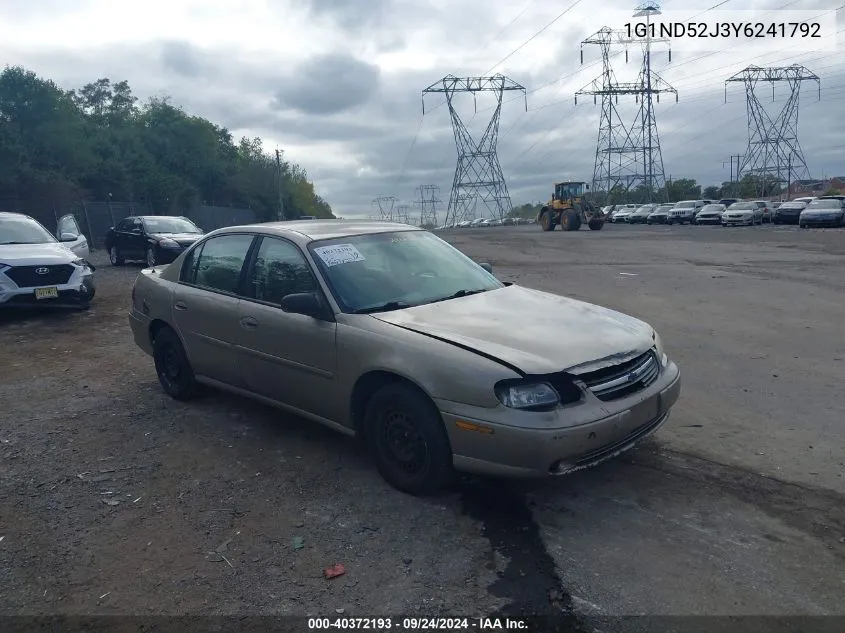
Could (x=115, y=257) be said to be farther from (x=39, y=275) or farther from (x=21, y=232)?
(x=39, y=275)

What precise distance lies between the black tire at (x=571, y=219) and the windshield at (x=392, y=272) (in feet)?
117

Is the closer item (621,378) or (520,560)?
(520,560)

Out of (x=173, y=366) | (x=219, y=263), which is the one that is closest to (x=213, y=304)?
(x=219, y=263)

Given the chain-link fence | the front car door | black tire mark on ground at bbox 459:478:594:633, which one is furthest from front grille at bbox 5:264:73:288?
the chain-link fence

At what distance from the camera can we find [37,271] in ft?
31.9

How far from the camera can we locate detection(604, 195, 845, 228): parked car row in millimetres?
33812

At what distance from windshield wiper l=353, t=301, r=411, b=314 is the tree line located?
105ft

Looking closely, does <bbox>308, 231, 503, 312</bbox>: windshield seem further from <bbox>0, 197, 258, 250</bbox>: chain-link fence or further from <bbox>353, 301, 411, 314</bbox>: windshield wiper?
<bbox>0, 197, 258, 250</bbox>: chain-link fence

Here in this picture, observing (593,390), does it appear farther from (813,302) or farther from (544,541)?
(813,302)

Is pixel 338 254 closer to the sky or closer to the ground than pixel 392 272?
closer to the sky

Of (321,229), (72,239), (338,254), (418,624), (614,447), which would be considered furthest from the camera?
(72,239)

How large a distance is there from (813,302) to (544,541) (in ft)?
29.2

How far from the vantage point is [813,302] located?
34.0ft

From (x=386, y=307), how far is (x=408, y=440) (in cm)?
90
